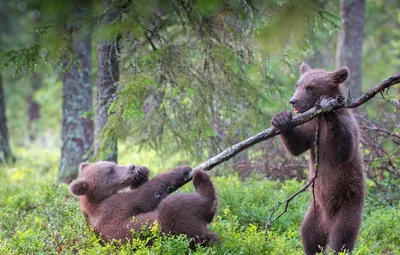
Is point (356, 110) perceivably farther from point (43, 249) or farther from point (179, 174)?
point (43, 249)

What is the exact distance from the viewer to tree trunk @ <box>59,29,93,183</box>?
13469 mm

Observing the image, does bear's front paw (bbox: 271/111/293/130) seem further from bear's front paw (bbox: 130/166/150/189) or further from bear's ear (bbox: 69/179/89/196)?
bear's ear (bbox: 69/179/89/196)

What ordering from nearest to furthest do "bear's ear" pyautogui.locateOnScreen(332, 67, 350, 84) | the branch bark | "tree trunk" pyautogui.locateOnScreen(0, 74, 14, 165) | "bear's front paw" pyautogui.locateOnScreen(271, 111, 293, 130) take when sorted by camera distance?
the branch bark, "bear's front paw" pyautogui.locateOnScreen(271, 111, 293, 130), "bear's ear" pyautogui.locateOnScreen(332, 67, 350, 84), "tree trunk" pyautogui.locateOnScreen(0, 74, 14, 165)

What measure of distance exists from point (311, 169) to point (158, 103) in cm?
363

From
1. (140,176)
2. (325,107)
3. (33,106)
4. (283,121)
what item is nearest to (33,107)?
(33,106)

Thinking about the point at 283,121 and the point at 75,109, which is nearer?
the point at 283,121

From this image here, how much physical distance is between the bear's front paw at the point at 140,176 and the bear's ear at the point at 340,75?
9.45 feet

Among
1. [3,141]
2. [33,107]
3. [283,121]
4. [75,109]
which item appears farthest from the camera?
[33,107]

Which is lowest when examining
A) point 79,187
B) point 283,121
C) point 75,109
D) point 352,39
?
point 283,121

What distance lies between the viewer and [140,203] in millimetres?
6949

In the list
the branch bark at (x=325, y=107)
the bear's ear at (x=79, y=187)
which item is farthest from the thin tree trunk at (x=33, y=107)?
the branch bark at (x=325, y=107)

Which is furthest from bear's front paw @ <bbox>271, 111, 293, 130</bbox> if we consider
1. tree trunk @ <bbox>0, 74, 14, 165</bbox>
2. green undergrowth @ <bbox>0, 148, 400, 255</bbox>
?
tree trunk @ <bbox>0, 74, 14, 165</bbox>

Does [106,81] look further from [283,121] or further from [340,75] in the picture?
[340,75]

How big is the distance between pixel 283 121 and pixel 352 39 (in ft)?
30.8
